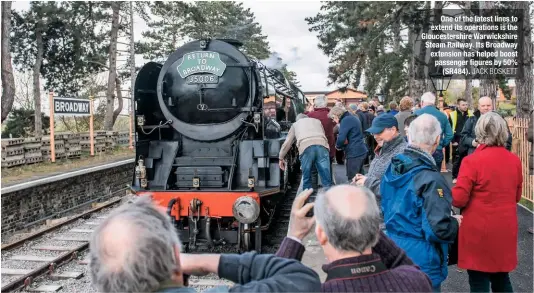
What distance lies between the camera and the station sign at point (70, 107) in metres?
12.9

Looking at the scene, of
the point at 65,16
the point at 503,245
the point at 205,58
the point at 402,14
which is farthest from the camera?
the point at 65,16

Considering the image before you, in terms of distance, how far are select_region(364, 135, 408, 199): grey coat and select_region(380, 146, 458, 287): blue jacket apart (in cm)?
65

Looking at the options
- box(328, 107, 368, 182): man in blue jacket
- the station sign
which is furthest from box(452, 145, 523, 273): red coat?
the station sign

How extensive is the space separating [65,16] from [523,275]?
1878 cm

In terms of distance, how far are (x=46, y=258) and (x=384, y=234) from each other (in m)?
5.62

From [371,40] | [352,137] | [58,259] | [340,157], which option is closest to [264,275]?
[58,259]

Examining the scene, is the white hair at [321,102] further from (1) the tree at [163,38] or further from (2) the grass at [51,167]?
(1) the tree at [163,38]

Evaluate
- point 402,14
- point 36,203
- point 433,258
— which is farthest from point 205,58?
point 402,14

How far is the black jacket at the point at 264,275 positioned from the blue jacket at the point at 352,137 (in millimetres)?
5627

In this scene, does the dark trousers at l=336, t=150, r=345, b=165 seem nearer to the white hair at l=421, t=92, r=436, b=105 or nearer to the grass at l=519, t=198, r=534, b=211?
the grass at l=519, t=198, r=534, b=211

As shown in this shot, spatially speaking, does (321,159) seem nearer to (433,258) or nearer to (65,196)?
(433,258)

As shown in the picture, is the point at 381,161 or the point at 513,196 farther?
the point at 381,161

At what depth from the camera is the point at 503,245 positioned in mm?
3078

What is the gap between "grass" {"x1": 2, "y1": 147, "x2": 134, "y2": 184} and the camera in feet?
37.6
